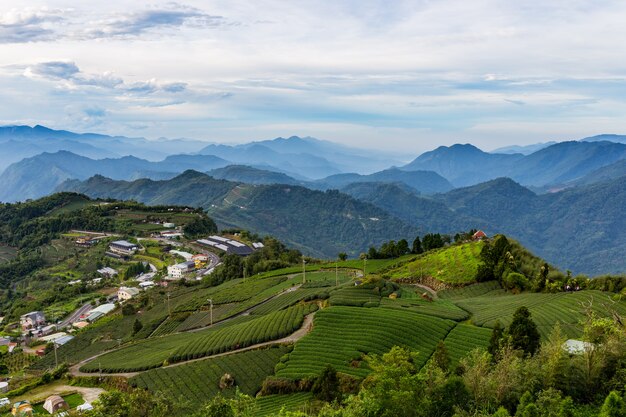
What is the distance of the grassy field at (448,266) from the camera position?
69.6 meters

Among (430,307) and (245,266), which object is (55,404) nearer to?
(430,307)

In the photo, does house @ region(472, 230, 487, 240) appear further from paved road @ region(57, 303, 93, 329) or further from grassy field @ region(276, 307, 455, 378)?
paved road @ region(57, 303, 93, 329)

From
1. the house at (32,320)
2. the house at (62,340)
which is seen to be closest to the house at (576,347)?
the house at (62,340)

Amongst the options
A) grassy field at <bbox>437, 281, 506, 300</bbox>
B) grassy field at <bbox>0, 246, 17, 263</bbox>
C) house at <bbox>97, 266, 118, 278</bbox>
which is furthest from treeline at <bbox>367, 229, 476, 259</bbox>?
grassy field at <bbox>0, 246, 17, 263</bbox>

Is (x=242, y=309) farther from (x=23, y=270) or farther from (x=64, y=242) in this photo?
(x=64, y=242)

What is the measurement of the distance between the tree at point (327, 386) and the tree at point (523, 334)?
519 inches

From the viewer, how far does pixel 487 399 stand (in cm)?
2628

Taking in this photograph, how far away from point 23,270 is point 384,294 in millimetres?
133334

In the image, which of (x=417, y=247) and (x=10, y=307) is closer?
(x=417, y=247)

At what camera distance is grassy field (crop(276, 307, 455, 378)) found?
37.0 meters

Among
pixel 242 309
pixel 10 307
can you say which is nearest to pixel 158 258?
pixel 10 307

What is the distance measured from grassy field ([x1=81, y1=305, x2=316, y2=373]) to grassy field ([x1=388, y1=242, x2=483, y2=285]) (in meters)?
26.3

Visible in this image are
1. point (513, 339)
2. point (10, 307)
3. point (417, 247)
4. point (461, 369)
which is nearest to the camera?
point (461, 369)

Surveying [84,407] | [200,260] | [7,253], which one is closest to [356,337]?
[84,407]
